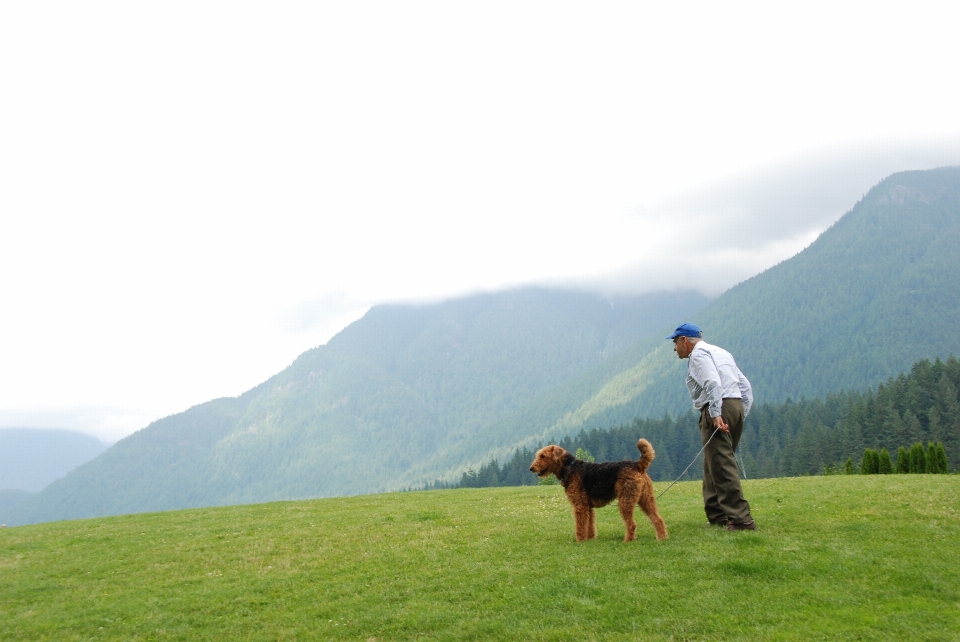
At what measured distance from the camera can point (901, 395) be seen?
3241 inches

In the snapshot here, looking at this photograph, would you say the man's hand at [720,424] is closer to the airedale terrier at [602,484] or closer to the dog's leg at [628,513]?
the airedale terrier at [602,484]

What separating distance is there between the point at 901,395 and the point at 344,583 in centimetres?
9330

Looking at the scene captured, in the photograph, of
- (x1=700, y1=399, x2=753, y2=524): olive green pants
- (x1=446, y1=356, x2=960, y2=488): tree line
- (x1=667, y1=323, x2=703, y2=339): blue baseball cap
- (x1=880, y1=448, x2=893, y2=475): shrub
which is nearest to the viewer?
(x1=700, y1=399, x2=753, y2=524): olive green pants

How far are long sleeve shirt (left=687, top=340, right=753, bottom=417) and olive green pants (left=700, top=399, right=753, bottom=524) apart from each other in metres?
0.21

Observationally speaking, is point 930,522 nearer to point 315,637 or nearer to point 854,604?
point 854,604

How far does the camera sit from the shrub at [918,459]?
33.8 metres

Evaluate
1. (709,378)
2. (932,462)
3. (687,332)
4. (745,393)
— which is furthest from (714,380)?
(932,462)

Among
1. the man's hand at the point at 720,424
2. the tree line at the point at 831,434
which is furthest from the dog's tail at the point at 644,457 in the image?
the tree line at the point at 831,434

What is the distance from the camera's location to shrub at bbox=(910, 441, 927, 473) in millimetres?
33750

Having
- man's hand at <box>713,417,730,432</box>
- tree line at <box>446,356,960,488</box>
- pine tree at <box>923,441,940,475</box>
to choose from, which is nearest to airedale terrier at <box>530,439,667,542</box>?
man's hand at <box>713,417,730,432</box>

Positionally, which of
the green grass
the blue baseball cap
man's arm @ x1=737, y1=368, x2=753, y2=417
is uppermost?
the blue baseball cap

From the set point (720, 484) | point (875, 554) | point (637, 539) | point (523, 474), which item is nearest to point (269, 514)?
point (637, 539)

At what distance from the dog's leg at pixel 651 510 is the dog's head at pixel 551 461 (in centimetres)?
169

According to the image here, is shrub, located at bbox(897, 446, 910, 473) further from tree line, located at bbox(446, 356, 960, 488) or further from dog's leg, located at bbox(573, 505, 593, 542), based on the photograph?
dog's leg, located at bbox(573, 505, 593, 542)
